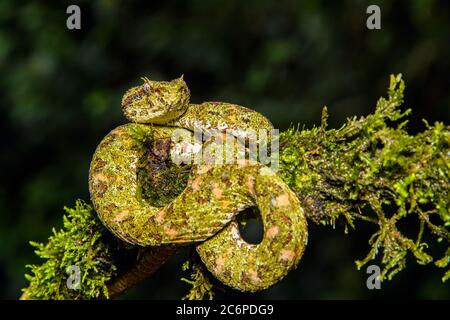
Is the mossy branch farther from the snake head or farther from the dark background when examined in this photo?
the dark background

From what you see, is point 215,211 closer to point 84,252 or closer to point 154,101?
point 154,101

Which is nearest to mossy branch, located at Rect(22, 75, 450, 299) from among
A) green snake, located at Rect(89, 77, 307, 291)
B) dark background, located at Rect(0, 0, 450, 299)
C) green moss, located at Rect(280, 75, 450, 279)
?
green moss, located at Rect(280, 75, 450, 279)

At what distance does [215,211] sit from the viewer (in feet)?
5.82

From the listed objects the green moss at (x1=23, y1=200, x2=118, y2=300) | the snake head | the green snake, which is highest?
the snake head

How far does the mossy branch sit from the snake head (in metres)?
0.21

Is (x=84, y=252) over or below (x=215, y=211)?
below

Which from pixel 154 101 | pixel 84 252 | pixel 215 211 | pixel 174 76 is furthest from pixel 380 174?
pixel 174 76

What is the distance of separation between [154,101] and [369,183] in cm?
70

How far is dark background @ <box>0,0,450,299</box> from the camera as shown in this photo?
182 inches

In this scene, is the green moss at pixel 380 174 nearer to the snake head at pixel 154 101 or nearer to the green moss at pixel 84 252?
the snake head at pixel 154 101

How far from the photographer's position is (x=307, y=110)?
4742mm

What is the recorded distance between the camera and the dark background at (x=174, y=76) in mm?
4621

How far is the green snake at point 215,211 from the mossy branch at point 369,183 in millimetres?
151

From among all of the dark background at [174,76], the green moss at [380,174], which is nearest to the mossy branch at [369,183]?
the green moss at [380,174]
